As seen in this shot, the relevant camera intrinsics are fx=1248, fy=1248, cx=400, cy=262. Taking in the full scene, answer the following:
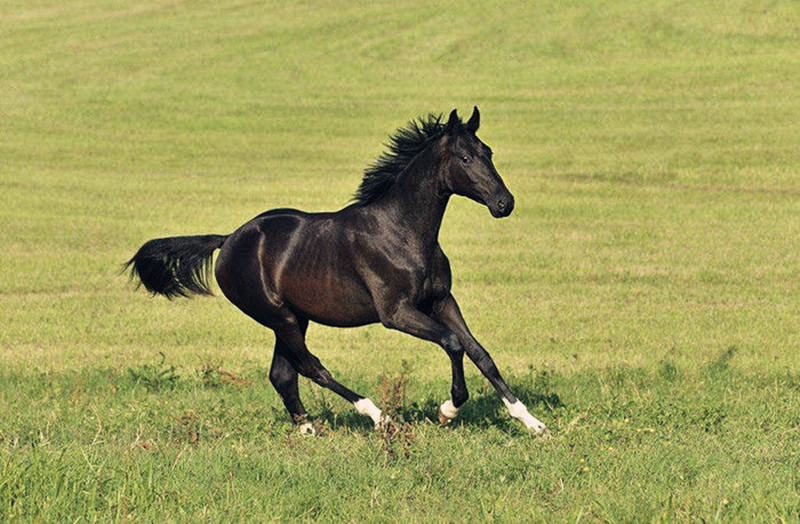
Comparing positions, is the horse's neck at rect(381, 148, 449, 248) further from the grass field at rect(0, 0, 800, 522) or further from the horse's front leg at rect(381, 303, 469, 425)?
the grass field at rect(0, 0, 800, 522)

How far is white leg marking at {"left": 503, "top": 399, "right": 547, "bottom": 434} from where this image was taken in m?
8.67

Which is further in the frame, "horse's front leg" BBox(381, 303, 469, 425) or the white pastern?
the white pastern

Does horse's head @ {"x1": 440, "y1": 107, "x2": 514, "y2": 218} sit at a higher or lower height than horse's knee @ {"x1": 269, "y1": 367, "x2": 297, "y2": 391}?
higher

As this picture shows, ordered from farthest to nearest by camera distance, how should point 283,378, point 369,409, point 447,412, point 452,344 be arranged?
point 283,378
point 369,409
point 447,412
point 452,344

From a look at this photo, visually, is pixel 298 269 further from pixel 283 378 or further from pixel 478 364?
pixel 478 364

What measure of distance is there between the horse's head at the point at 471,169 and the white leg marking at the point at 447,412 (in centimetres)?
144

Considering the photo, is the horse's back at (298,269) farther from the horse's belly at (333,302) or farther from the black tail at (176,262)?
the black tail at (176,262)

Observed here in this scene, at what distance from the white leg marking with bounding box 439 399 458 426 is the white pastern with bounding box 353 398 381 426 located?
0.46 m

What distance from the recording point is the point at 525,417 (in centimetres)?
876

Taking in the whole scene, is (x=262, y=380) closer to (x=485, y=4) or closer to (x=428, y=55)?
(x=428, y=55)

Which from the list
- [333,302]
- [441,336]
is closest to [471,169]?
[441,336]

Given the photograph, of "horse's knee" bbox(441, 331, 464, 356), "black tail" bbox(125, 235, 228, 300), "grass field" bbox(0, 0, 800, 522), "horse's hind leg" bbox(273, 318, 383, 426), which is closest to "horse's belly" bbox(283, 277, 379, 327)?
"horse's hind leg" bbox(273, 318, 383, 426)

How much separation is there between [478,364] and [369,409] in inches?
36.9

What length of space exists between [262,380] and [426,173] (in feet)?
11.3
